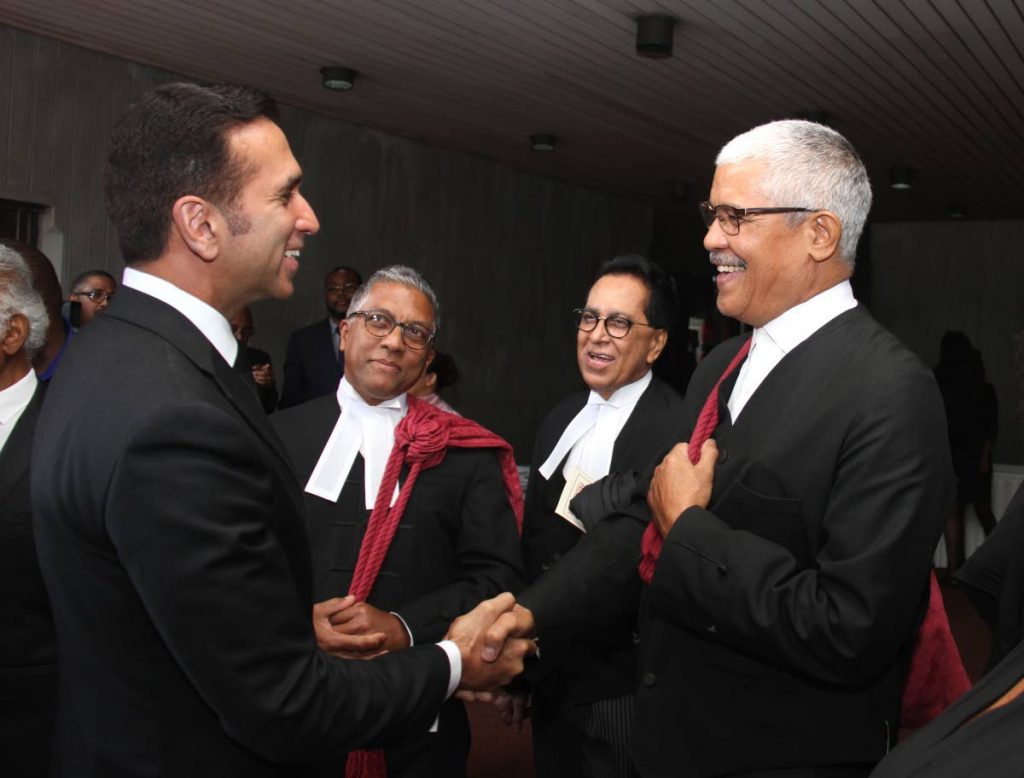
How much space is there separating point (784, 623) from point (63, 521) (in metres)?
1.04

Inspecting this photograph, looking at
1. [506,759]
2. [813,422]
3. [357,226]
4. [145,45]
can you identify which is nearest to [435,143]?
[357,226]

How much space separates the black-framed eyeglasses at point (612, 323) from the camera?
3137 mm

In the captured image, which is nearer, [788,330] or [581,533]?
[788,330]

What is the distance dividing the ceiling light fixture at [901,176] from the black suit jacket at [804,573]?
9.36 m

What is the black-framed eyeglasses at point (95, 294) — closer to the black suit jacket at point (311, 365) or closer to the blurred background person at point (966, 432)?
the black suit jacket at point (311, 365)

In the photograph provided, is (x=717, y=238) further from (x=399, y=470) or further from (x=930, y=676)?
(x=399, y=470)

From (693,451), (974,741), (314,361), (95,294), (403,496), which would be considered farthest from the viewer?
(314,361)

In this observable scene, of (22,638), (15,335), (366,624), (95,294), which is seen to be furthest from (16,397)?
(95,294)

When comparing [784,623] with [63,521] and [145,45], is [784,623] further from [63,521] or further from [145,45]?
[145,45]

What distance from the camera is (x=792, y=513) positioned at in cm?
174

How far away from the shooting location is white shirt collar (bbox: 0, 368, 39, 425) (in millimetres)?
2301

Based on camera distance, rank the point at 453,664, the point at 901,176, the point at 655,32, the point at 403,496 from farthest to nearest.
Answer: the point at 901,176
the point at 655,32
the point at 403,496
the point at 453,664

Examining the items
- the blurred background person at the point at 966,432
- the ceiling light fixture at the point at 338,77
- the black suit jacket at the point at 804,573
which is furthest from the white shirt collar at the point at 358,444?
the blurred background person at the point at 966,432

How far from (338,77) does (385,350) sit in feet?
17.0
